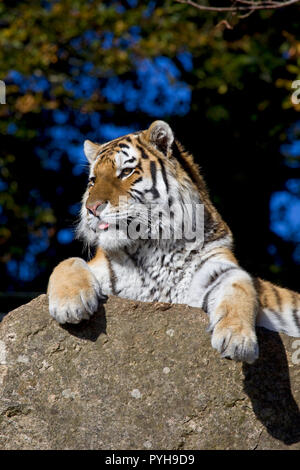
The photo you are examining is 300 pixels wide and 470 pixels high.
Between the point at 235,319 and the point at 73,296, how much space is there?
0.89 meters

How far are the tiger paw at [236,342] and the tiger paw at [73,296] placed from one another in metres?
0.73

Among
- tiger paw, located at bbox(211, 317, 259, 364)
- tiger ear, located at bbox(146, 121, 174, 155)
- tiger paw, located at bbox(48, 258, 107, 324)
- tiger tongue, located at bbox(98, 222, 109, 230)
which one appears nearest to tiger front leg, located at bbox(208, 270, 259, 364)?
tiger paw, located at bbox(211, 317, 259, 364)

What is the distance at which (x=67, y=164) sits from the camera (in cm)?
952

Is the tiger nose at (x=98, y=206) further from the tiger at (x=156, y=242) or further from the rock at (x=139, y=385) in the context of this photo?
the rock at (x=139, y=385)

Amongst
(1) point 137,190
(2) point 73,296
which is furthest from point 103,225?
(2) point 73,296

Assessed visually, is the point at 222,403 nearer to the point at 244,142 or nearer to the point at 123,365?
the point at 123,365

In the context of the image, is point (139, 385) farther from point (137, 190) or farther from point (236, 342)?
point (137, 190)

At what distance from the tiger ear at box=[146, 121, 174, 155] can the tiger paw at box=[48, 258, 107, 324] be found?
128cm

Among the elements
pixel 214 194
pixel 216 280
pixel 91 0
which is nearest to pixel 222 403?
pixel 216 280

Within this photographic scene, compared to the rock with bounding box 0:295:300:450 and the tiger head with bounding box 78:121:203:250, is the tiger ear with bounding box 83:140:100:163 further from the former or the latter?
the rock with bounding box 0:295:300:450

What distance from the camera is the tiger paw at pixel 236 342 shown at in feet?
10.7

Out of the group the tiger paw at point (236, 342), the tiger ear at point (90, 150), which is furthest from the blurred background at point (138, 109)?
the tiger paw at point (236, 342)

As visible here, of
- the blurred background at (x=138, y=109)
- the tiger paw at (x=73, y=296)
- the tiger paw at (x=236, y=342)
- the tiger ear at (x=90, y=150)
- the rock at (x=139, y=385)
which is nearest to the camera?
the tiger paw at (x=236, y=342)

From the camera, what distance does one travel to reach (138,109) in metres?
9.73
